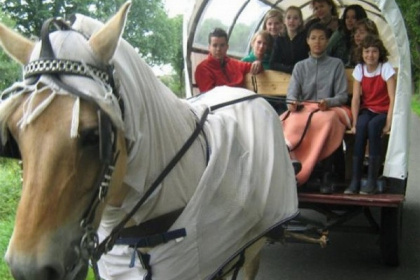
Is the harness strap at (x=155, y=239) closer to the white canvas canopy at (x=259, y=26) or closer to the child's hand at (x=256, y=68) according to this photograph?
the white canvas canopy at (x=259, y=26)

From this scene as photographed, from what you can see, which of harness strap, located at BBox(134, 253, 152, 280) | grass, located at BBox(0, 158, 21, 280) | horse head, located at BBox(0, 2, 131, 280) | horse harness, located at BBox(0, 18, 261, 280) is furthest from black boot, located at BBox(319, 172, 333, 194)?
horse head, located at BBox(0, 2, 131, 280)

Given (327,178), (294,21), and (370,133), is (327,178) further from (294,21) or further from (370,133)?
(294,21)

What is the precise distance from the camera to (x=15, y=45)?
2.08 metres

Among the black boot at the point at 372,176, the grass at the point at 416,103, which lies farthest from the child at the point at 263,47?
the grass at the point at 416,103

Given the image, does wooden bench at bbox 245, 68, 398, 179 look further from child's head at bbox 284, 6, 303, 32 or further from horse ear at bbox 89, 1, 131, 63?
horse ear at bbox 89, 1, 131, 63

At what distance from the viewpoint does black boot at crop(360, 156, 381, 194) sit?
4555 millimetres

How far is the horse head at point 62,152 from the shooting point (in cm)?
171

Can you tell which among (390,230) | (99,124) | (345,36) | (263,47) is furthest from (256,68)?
(99,124)

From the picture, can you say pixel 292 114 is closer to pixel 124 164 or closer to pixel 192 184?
pixel 192 184

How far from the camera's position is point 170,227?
7.83ft

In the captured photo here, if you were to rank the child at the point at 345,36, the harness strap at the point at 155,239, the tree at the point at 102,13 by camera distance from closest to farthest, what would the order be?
the harness strap at the point at 155,239 → the child at the point at 345,36 → the tree at the point at 102,13

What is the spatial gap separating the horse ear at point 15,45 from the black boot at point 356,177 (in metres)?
3.23

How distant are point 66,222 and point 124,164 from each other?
0.39 m

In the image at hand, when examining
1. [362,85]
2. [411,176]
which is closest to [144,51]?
[411,176]
